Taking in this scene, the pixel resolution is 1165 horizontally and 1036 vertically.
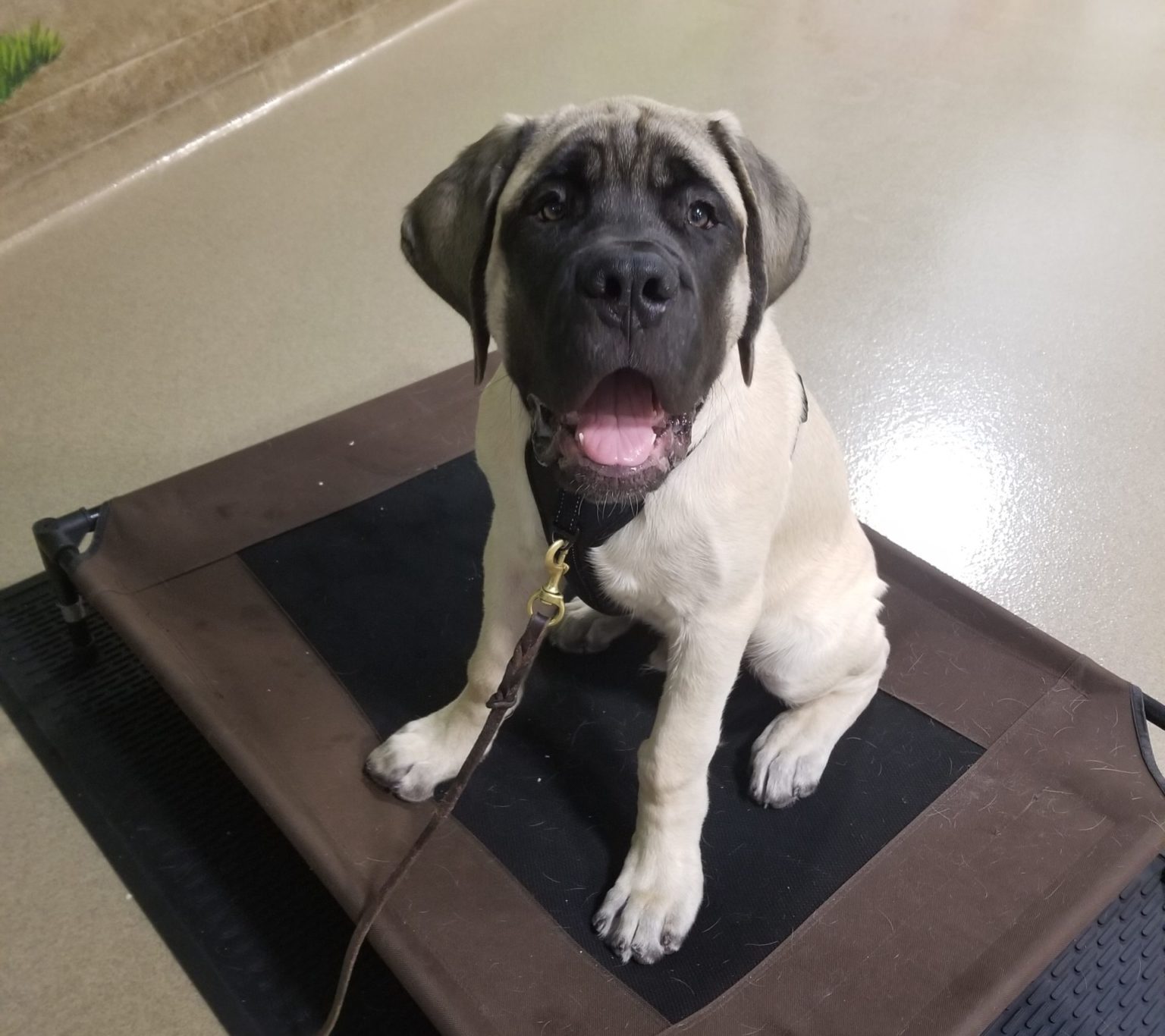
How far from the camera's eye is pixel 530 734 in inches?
78.2

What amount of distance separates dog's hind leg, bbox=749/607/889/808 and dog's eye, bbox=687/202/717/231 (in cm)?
75

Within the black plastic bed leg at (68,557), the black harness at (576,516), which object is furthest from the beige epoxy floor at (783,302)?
the black harness at (576,516)

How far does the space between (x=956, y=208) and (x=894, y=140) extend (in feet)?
1.81

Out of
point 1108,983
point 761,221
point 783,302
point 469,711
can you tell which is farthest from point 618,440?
point 783,302

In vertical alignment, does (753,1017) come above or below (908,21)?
above

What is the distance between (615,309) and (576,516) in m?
0.33

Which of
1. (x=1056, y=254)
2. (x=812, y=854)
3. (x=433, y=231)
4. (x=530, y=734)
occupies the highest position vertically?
(x=433, y=231)

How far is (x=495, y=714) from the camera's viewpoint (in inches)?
61.9

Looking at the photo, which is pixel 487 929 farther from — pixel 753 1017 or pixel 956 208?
pixel 956 208

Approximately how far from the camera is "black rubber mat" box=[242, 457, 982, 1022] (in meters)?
1.72

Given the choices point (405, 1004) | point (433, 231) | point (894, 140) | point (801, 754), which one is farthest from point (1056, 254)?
point (405, 1004)

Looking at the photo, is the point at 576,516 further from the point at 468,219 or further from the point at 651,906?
the point at 651,906

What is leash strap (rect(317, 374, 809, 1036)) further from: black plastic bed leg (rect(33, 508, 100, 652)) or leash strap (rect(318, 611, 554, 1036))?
black plastic bed leg (rect(33, 508, 100, 652))

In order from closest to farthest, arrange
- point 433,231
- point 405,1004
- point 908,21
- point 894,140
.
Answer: point 433,231, point 405,1004, point 894,140, point 908,21
